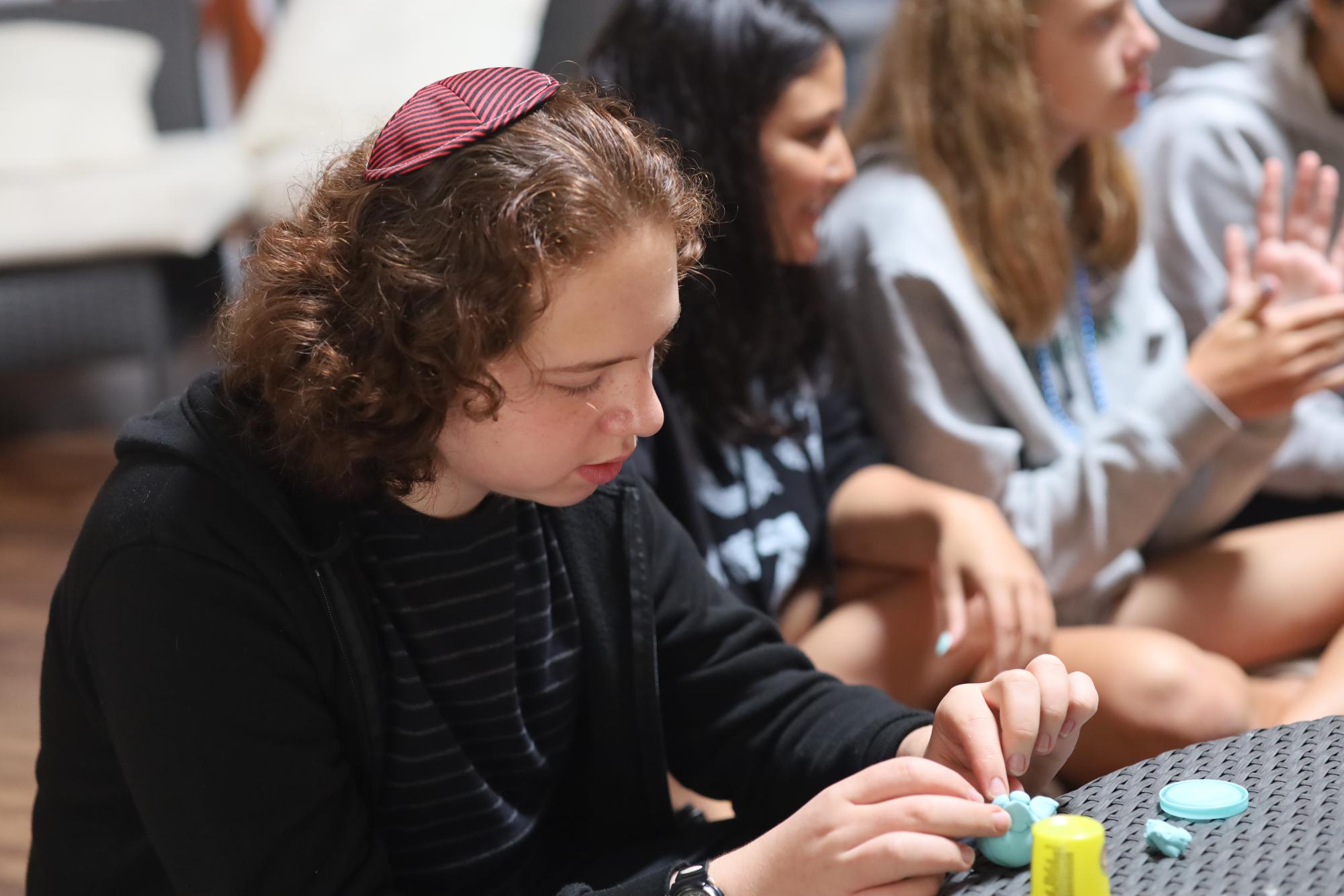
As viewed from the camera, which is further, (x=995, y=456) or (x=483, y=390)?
(x=995, y=456)

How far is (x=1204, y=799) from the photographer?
0.73 m

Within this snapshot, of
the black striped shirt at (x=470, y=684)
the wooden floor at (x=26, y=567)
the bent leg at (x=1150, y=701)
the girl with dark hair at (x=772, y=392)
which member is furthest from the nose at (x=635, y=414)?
the wooden floor at (x=26, y=567)

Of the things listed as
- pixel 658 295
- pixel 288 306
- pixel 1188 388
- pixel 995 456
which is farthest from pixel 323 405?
pixel 1188 388

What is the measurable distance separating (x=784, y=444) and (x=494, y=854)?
0.64 meters

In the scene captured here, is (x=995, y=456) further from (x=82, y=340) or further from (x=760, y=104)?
(x=82, y=340)

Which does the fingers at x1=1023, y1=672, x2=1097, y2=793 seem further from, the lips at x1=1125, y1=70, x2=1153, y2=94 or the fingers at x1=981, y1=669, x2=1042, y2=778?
the lips at x1=1125, y1=70, x2=1153, y2=94

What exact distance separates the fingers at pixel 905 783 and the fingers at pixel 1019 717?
4cm

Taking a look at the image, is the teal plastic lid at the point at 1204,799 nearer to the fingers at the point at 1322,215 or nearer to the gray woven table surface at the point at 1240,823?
the gray woven table surface at the point at 1240,823

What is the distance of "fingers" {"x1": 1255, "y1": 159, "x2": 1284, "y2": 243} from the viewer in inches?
64.1

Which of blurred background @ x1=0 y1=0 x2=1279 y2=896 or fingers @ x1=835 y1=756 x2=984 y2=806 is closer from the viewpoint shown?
fingers @ x1=835 y1=756 x2=984 y2=806

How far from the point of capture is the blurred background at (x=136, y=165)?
10.2 ft

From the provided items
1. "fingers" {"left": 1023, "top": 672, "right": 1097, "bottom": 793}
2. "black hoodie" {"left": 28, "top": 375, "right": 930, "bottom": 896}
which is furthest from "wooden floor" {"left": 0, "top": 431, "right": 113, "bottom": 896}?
"fingers" {"left": 1023, "top": 672, "right": 1097, "bottom": 793}

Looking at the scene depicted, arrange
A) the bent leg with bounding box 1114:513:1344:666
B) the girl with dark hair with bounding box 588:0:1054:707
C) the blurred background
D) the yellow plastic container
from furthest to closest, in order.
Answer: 1. the blurred background
2. the bent leg with bounding box 1114:513:1344:666
3. the girl with dark hair with bounding box 588:0:1054:707
4. the yellow plastic container

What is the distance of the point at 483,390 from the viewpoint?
32.8 inches
